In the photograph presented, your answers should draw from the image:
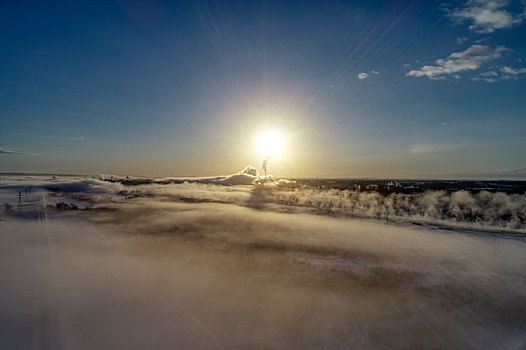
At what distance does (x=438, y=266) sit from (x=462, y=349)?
16.4 feet

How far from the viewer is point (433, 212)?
22.3 m

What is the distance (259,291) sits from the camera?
7207mm

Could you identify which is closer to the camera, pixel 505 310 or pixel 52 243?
pixel 505 310

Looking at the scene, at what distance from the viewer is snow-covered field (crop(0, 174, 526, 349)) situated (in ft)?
17.2

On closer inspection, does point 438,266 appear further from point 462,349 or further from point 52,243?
point 52,243

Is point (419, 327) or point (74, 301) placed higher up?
point (74, 301)

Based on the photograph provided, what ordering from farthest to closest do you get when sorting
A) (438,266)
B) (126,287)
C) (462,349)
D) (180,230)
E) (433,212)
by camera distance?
1. (433,212)
2. (180,230)
3. (438,266)
4. (126,287)
5. (462,349)

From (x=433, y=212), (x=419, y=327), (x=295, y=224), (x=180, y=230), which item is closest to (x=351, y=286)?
(x=419, y=327)

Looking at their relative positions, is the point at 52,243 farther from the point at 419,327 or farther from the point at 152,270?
the point at 419,327

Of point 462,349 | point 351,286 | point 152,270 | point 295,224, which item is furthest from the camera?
point 295,224

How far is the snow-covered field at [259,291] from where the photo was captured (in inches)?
206

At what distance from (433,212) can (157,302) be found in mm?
23830

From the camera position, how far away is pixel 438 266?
31.1 feet

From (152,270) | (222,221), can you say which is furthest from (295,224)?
(152,270)
